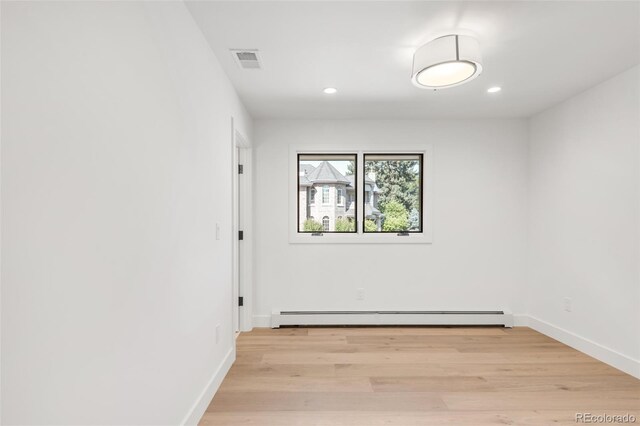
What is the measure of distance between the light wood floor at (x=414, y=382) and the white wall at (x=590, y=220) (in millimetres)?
289

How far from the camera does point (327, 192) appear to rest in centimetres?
406

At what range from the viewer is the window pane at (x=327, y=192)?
4039 mm

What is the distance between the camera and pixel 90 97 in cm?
105

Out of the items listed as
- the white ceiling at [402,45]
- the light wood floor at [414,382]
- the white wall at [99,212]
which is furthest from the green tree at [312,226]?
the white wall at [99,212]

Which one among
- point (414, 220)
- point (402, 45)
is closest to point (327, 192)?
point (414, 220)

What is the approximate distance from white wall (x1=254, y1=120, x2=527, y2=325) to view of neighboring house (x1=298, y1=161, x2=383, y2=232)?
10.4 inches

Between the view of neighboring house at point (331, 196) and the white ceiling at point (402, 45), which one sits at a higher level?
the white ceiling at point (402, 45)

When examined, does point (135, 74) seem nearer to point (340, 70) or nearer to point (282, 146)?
point (340, 70)

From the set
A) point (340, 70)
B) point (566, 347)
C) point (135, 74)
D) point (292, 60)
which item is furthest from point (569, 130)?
point (135, 74)

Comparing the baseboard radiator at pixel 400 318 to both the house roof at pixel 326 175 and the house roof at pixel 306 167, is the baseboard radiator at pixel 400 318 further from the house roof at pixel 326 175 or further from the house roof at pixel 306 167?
the house roof at pixel 306 167

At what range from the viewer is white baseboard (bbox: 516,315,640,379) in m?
2.68

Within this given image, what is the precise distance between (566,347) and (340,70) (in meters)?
3.40

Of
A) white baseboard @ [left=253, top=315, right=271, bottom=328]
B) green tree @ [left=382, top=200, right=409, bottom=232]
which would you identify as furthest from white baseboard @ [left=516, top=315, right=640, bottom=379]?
white baseboard @ [left=253, top=315, right=271, bottom=328]

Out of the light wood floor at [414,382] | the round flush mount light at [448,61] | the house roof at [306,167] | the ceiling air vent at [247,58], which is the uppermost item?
the ceiling air vent at [247,58]
